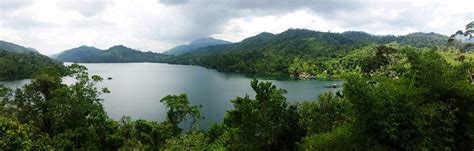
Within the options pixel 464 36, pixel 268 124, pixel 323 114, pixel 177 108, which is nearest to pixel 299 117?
pixel 323 114

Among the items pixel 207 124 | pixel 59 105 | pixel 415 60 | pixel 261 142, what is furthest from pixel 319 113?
pixel 207 124

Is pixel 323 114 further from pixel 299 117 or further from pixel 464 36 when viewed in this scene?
pixel 464 36

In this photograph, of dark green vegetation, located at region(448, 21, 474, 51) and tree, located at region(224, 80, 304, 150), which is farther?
dark green vegetation, located at region(448, 21, 474, 51)

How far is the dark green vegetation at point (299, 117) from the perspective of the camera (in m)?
16.2

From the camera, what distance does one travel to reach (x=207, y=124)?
57656mm

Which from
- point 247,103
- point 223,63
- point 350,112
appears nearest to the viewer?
point 350,112

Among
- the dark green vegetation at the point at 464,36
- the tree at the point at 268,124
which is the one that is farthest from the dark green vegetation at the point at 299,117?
the dark green vegetation at the point at 464,36

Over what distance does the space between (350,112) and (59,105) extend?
2381 cm

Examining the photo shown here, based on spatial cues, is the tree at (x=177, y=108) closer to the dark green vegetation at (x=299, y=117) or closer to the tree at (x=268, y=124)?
the dark green vegetation at (x=299, y=117)

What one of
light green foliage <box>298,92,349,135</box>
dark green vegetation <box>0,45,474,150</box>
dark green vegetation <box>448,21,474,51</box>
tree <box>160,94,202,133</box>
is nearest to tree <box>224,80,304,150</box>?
dark green vegetation <box>0,45,474,150</box>

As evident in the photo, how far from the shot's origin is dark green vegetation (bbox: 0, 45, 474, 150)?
16.2 meters

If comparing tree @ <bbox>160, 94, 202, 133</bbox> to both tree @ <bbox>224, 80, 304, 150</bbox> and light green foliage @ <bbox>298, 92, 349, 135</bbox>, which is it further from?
light green foliage @ <bbox>298, 92, 349, 135</bbox>

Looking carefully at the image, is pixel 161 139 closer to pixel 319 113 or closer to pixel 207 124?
pixel 319 113

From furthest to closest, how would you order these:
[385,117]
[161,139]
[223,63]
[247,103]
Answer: [223,63]
[161,139]
[247,103]
[385,117]
